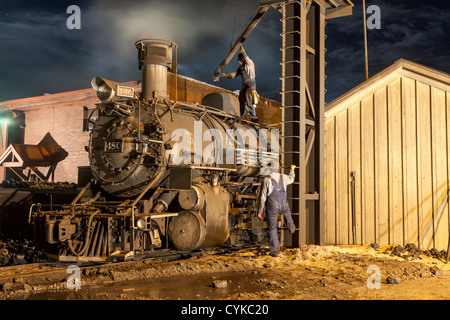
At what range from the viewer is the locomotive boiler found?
8.30 m

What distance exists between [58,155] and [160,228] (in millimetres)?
16105

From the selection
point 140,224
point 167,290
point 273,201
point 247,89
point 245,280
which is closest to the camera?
point 167,290

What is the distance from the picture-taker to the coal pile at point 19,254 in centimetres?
881

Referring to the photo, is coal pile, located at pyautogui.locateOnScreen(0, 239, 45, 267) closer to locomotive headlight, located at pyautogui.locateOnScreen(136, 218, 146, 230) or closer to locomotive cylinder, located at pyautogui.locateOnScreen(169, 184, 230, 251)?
locomotive headlight, located at pyautogui.locateOnScreen(136, 218, 146, 230)

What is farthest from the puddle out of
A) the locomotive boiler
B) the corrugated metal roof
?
the corrugated metal roof

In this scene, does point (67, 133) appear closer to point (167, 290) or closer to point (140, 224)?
point (140, 224)

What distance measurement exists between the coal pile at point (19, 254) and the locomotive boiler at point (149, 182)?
641mm

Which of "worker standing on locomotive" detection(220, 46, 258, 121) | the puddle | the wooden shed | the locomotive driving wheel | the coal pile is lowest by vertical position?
the puddle

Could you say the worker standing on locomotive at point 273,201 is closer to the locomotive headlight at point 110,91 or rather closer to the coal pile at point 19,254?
the locomotive headlight at point 110,91

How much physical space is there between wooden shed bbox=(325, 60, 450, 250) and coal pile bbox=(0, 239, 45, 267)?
709cm

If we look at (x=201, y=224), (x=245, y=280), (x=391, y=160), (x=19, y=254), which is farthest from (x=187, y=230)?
(x=391, y=160)

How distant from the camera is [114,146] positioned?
8766 millimetres

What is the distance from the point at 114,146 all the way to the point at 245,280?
3.71 metres
